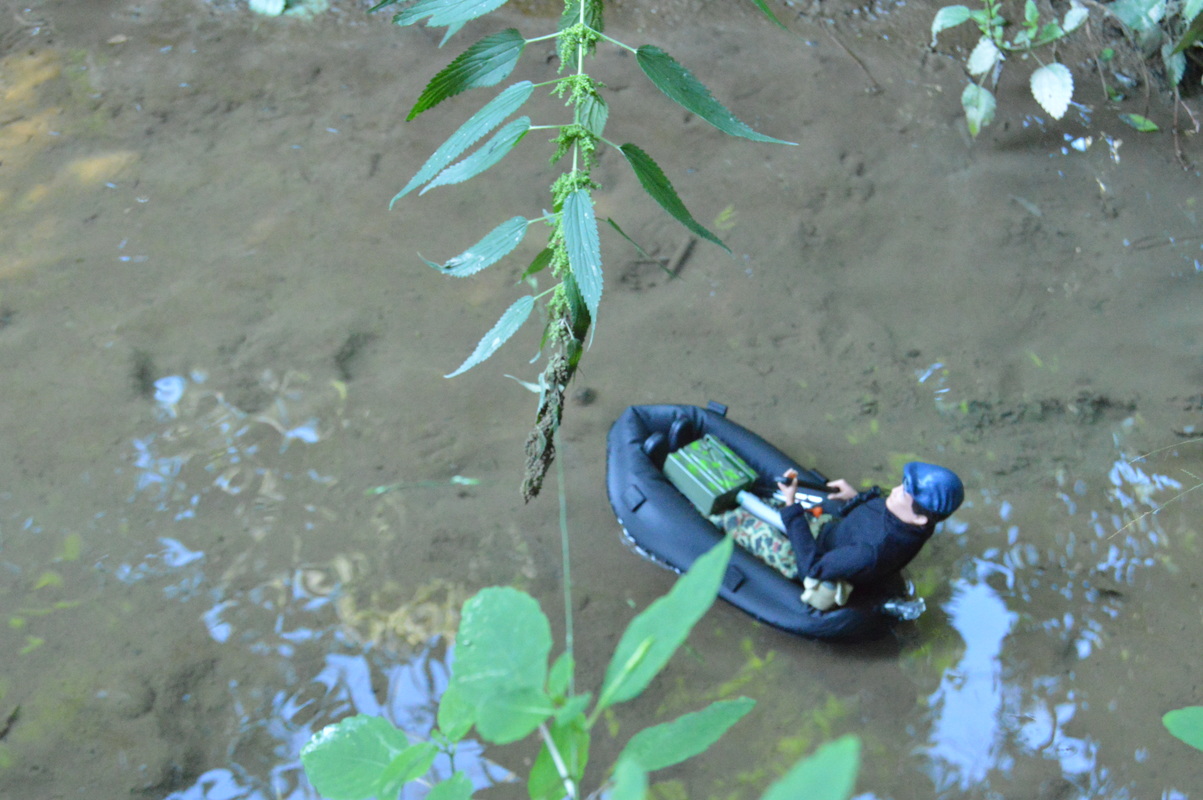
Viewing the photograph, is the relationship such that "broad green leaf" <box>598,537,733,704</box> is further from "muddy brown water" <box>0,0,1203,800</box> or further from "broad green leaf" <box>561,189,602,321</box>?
"muddy brown water" <box>0,0,1203,800</box>

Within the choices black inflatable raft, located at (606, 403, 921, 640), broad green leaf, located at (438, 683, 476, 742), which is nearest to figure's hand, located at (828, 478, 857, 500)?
black inflatable raft, located at (606, 403, 921, 640)

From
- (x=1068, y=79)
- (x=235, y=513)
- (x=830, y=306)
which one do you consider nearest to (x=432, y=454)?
(x=235, y=513)

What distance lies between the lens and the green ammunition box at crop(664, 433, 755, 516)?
3.00m

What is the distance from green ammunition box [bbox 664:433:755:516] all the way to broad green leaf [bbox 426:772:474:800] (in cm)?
236

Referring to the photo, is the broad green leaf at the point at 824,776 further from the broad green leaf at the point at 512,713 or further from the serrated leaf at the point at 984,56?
the serrated leaf at the point at 984,56

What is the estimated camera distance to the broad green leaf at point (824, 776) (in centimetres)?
30

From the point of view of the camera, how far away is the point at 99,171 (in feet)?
13.2

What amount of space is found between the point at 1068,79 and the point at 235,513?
4074mm

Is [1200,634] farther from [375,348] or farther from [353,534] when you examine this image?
[375,348]

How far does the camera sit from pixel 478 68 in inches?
44.2

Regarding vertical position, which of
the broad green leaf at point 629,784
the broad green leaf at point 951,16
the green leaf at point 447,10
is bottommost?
the broad green leaf at point 951,16

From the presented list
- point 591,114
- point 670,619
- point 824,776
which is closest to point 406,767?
point 670,619

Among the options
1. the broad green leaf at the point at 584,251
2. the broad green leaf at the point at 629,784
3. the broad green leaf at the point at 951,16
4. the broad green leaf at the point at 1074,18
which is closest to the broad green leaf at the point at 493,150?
the broad green leaf at the point at 584,251

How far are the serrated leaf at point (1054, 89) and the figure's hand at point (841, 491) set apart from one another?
2329mm
